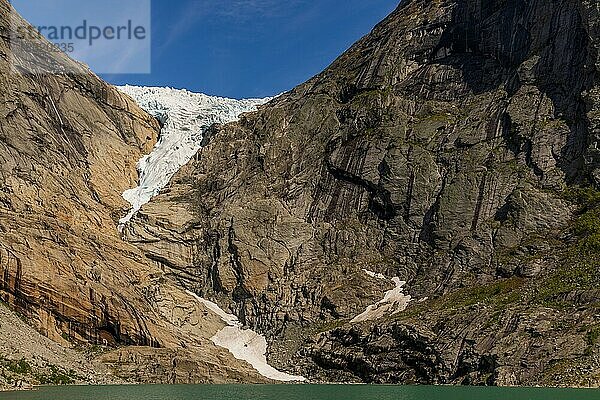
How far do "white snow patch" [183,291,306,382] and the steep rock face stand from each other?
146 centimetres

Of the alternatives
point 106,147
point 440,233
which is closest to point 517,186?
point 440,233

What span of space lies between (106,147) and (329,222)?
46775 mm

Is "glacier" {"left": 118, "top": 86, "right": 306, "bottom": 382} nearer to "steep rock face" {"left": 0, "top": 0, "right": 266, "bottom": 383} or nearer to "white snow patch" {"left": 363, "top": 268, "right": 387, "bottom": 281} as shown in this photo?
"steep rock face" {"left": 0, "top": 0, "right": 266, "bottom": 383}

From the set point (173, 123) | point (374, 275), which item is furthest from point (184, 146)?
point (374, 275)

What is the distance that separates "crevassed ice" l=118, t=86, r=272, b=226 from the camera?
136125 mm

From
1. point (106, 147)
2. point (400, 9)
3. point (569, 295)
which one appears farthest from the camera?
point (400, 9)

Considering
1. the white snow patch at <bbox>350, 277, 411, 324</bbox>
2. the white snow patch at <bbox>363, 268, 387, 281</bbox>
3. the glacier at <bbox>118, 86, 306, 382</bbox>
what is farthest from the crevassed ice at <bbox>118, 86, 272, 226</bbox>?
the white snow patch at <bbox>350, 277, 411, 324</bbox>

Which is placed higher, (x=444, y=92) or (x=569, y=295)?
(x=444, y=92)

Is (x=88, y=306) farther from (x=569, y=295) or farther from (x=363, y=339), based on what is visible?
(x=569, y=295)

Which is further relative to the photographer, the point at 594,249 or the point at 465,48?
the point at 465,48

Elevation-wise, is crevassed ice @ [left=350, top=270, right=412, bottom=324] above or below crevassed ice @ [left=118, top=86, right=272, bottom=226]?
below

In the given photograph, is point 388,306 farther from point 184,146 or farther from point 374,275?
point 184,146

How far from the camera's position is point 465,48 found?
413 feet

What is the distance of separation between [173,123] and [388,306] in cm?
7481
